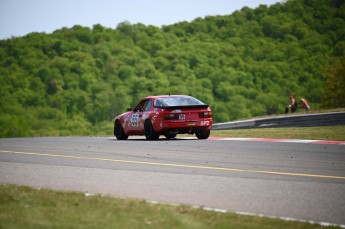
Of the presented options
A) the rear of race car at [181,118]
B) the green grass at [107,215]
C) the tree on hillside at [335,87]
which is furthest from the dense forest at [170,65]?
the green grass at [107,215]

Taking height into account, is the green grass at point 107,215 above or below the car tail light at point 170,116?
below

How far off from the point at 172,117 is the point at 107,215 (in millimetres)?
13273

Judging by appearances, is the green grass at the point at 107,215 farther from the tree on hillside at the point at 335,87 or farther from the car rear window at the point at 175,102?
the tree on hillside at the point at 335,87

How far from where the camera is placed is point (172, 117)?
19.8 m

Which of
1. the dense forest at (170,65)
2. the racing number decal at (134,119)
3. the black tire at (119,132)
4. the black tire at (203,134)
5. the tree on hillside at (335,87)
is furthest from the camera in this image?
the dense forest at (170,65)

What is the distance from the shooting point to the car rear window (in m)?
20.2

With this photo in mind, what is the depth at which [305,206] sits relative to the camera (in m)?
7.43

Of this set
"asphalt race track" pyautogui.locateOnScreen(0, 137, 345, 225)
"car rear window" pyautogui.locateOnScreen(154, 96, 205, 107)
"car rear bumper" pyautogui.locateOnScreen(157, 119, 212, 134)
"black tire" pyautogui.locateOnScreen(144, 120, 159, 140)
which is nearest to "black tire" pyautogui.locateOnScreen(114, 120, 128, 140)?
"black tire" pyautogui.locateOnScreen(144, 120, 159, 140)

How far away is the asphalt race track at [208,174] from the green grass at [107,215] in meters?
0.64

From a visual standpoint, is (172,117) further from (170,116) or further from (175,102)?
(175,102)

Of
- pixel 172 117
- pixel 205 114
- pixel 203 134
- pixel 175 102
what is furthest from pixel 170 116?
pixel 203 134

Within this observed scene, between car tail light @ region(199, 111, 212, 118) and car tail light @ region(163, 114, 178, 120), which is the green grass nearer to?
car tail light @ region(163, 114, 178, 120)

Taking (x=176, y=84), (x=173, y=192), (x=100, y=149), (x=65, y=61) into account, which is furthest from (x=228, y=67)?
(x=173, y=192)

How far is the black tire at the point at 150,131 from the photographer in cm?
2027
